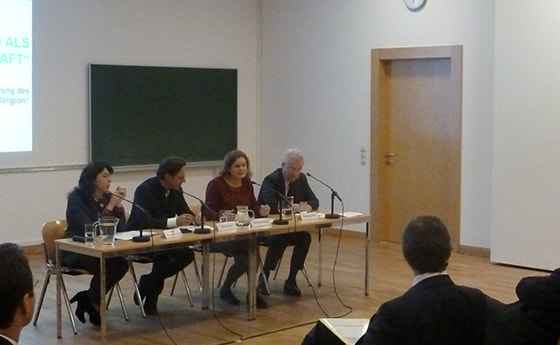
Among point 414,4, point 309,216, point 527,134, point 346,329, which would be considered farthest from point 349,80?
point 346,329

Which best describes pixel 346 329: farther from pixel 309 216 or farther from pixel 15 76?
pixel 15 76

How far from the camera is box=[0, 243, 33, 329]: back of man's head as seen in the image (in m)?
2.04

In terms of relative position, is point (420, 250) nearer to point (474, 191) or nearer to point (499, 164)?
point (499, 164)

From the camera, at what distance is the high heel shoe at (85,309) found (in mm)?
5895

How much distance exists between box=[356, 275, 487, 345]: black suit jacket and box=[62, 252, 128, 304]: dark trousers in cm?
301

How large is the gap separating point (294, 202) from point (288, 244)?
32cm

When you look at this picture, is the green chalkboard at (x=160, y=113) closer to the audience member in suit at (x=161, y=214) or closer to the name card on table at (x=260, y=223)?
the audience member in suit at (x=161, y=214)

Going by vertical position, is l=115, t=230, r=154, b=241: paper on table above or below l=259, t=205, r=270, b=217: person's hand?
below

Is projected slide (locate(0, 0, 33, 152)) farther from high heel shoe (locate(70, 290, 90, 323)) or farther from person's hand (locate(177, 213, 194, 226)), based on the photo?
person's hand (locate(177, 213, 194, 226))

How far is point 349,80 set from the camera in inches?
376

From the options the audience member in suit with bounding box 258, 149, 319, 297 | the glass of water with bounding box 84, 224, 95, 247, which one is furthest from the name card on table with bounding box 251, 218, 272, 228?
the glass of water with bounding box 84, 224, 95, 247

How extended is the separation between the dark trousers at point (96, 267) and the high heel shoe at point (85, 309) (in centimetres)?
6

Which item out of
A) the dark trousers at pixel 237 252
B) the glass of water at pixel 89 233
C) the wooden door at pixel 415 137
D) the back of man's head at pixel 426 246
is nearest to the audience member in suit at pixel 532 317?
the back of man's head at pixel 426 246

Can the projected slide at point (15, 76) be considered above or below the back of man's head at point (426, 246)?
above
